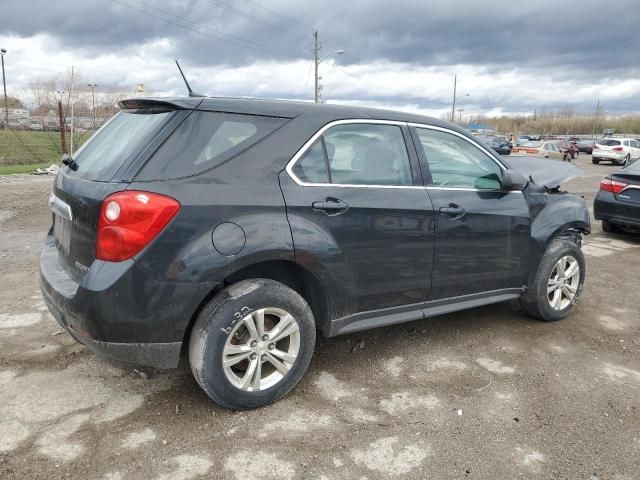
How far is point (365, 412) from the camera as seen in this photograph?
3.07 m

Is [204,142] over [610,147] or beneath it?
over

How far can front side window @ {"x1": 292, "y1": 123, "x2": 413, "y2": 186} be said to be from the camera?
315 centimetres

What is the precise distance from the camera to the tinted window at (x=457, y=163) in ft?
12.1

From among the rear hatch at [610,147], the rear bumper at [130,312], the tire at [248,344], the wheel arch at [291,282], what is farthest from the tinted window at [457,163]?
the rear hatch at [610,147]

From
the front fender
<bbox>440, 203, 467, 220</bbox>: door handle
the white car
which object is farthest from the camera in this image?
the white car

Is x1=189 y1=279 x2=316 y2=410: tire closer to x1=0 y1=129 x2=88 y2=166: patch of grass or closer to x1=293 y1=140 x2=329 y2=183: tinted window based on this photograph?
x1=293 y1=140 x2=329 y2=183: tinted window

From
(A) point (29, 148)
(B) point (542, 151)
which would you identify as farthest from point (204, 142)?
(B) point (542, 151)

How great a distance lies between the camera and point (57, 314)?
2.96m

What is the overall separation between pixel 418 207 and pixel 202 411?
71.8 inches

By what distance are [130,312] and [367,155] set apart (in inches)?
67.6

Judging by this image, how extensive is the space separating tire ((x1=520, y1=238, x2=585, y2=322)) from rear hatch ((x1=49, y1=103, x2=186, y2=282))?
3092 mm

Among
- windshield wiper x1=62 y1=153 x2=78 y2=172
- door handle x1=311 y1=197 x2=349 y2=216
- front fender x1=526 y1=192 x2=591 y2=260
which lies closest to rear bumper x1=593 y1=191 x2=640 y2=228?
front fender x1=526 y1=192 x2=591 y2=260

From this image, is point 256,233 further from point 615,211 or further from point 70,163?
point 615,211

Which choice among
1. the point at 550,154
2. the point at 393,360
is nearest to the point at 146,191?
the point at 393,360
